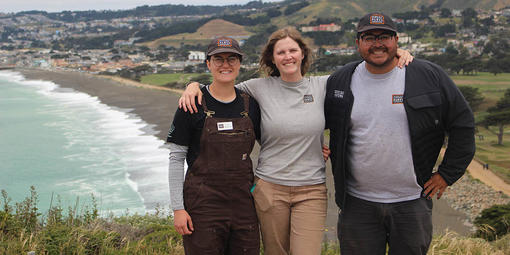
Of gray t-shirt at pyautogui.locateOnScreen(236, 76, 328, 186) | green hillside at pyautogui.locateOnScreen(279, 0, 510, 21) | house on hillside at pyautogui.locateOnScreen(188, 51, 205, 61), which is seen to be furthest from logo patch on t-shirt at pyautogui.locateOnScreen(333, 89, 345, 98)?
green hillside at pyautogui.locateOnScreen(279, 0, 510, 21)

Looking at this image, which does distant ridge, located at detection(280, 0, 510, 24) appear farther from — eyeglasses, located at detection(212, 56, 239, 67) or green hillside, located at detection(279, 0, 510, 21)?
eyeglasses, located at detection(212, 56, 239, 67)

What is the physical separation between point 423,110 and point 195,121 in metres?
1.13

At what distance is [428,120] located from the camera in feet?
7.70

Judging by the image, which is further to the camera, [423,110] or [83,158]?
[83,158]

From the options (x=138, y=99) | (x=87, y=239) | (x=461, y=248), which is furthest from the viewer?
(x=138, y=99)

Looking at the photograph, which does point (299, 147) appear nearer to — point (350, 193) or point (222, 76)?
point (350, 193)

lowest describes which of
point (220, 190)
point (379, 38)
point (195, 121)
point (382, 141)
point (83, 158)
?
point (83, 158)

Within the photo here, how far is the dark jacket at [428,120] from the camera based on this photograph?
92.0 inches

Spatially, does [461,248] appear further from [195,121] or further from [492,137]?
[492,137]

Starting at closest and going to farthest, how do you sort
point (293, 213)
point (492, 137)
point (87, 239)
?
point (293, 213) → point (87, 239) → point (492, 137)

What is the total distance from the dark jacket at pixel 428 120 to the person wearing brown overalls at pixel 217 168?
483 mm

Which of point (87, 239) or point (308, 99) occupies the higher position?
point (308, 99)

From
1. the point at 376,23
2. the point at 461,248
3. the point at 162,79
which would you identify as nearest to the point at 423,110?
the point at 376,23

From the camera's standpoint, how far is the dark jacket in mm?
2336
